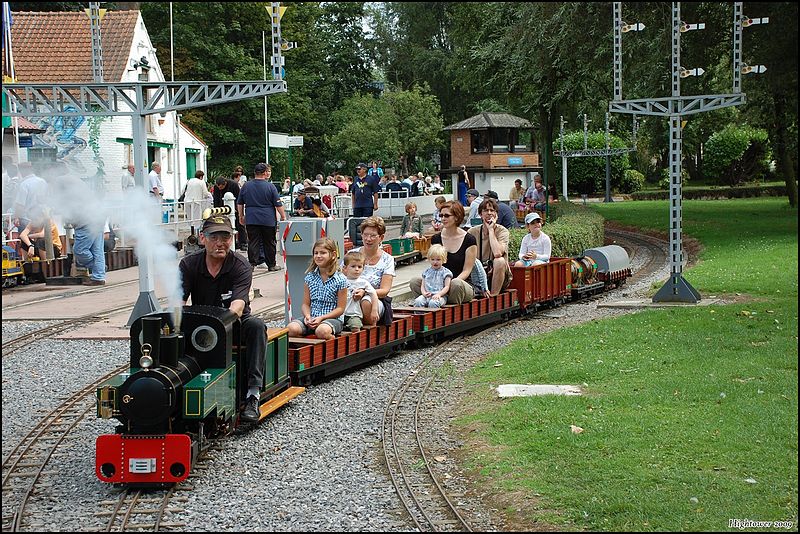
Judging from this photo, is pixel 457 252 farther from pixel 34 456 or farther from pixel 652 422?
pixel 34 456

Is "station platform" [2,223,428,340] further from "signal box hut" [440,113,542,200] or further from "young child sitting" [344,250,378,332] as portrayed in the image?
"signal box hut" [440,113,542,200]

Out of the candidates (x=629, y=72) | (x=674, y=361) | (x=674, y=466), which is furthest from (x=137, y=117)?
(x=629, y=72)

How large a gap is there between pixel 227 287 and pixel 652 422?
12.8ft

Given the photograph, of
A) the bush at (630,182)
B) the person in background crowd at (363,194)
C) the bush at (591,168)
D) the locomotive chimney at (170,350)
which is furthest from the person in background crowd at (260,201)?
the bush at (630,182)

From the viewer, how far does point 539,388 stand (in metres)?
10.7

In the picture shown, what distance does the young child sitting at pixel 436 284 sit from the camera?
14.2 meters

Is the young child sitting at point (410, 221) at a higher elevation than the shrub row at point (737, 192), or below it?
below

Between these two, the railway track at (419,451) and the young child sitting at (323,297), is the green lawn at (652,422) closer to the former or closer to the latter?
the railway track at (419,451)

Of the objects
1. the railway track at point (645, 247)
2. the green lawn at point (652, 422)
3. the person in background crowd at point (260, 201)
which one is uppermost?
the person in background crowd at point (260, 201)

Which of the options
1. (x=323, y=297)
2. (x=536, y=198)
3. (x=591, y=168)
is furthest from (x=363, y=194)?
(x=591, y=168)

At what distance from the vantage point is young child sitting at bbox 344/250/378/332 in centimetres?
1198

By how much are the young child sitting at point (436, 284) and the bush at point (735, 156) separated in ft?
167

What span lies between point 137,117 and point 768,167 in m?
59.3

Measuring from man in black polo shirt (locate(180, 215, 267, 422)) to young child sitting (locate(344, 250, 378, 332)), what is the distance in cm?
282
